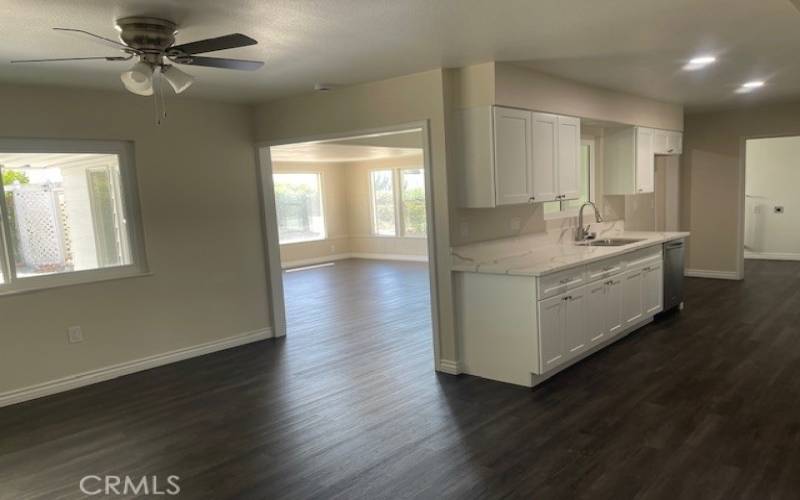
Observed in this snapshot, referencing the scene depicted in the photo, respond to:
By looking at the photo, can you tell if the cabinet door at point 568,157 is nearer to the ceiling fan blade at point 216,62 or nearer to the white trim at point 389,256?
the ceiling fan blade at point 216,62

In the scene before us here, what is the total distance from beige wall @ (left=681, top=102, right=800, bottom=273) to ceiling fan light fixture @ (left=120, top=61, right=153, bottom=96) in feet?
24.7

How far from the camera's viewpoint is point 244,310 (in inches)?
216

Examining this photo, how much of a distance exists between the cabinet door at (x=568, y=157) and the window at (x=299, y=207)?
776 cm

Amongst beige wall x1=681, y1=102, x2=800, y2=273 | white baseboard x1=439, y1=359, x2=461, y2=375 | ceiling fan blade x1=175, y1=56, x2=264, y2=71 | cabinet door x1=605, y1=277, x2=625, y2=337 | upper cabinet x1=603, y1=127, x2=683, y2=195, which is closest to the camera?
ceiling fan blade x1=175, y1=56, x2=264, y2=71

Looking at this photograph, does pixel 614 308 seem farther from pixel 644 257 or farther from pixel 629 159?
pixel 629 159

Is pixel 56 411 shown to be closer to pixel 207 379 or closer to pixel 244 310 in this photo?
pixel 207 379

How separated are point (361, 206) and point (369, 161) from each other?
3.51ft

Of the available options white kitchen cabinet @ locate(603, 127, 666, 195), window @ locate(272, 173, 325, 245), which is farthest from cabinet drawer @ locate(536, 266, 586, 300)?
window @ locate(272, 173, 325, 245)

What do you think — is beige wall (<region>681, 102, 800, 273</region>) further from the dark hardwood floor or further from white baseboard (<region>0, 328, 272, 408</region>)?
white baseboard (<region>0, 328, 272, 408</region>)

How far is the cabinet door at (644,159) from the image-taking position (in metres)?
5.95

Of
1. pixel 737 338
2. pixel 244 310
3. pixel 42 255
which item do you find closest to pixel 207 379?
pixel 244 310

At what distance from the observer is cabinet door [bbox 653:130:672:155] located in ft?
20.5

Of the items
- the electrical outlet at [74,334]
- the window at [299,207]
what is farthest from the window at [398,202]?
the electrical outlet at [74,334]

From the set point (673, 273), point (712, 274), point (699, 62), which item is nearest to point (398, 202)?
point (712, 274)
